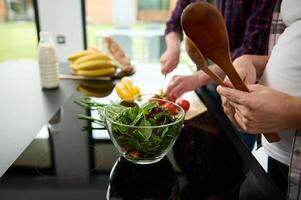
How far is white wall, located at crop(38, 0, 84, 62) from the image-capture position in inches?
107

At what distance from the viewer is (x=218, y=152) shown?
71 centimetres

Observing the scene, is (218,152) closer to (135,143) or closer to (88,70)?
(135,143)

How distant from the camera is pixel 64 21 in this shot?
2.77 meters

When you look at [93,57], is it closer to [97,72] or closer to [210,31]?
[97,72]

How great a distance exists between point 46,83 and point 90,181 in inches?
26.8

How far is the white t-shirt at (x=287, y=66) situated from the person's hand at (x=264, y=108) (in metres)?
0.12

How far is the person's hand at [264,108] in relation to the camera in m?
0.49

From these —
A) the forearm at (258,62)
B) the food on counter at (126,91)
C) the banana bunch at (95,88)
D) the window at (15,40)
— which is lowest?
the window at (15,40)

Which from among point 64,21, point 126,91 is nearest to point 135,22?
point 64,21

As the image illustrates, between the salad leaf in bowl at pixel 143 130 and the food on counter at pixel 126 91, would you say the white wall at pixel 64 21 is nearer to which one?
the food on counter at pixel 126 91

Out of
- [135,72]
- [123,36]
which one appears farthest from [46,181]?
[123,36]

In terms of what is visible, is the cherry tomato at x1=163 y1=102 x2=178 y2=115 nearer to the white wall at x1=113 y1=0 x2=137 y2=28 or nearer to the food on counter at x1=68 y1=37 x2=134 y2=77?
the food on counter at x1=68 y1=37 x2=134 y2=77

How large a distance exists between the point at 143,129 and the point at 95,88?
2.14 feet

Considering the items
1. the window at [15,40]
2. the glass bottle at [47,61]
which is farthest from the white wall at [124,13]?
the glass bottle at [47,61]
